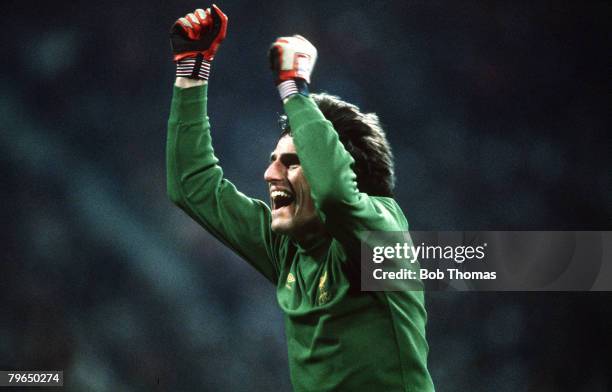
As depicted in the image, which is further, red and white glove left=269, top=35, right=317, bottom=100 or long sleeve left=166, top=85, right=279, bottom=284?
long sleeve left=166, top=85, right=279, bottom=284

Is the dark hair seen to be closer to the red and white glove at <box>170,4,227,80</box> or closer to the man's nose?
the man's nose

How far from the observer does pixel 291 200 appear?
79.6 inches

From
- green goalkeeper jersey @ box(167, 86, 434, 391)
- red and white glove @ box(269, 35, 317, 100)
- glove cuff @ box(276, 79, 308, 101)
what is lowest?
green goalkeeper jersey @ box(167, 86, 434, 391)

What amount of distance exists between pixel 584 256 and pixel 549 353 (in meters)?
0.70

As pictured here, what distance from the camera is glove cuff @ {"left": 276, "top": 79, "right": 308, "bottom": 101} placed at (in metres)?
1.78

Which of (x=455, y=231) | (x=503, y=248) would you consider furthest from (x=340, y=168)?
(x=455, y=231)

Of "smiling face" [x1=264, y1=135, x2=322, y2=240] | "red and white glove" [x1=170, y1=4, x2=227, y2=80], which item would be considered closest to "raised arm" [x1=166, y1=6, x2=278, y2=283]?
"red and white glove" [x1=170, y1=4, x2=227, y2=80]

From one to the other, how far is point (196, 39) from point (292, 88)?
1.50ft

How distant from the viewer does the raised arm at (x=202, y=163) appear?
209cm

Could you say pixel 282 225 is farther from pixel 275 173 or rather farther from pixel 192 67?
pixel 192 67

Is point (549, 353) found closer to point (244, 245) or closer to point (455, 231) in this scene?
point (455, 231)

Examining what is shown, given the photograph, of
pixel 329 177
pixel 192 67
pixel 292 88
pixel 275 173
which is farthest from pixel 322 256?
pixel 192 67

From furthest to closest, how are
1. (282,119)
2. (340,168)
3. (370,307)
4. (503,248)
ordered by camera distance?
(503,248), (282,119), (370,307), (340,168)

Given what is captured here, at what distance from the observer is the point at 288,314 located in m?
1.99
